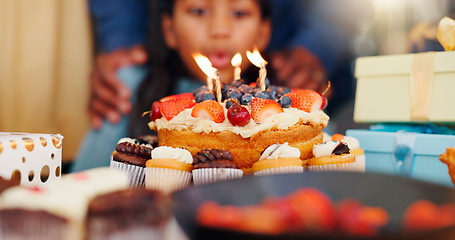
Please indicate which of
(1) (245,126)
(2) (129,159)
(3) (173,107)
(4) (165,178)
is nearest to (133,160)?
(2) (129,159)

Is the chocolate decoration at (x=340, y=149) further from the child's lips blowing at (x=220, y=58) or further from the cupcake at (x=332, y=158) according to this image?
the child's lips blowing at (x=220, y=58)

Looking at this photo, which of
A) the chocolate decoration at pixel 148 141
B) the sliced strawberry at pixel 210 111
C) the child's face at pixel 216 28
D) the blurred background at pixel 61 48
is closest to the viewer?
the sliced strawberry at pixel 210 111

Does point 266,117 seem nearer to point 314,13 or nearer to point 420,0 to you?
point 314,13

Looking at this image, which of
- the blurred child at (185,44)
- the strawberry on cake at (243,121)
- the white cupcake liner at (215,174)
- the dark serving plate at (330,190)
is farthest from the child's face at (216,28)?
the dark serving plate at (330,190)

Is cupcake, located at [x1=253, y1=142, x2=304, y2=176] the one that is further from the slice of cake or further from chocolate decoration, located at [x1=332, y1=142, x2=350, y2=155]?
the slice of cake

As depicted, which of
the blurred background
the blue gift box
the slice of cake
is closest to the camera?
the slice of cake

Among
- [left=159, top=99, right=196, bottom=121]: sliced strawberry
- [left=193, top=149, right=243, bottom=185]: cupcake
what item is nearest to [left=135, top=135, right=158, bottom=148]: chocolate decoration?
[left=159, top=99, right=196, bottom=121]: sliced strawberry

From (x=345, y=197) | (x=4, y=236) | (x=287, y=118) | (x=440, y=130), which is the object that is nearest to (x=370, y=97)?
(x=440, y=130)
